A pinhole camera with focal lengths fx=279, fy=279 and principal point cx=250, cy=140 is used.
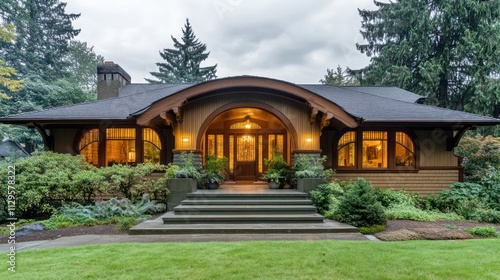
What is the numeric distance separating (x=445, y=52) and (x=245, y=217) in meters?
18.1

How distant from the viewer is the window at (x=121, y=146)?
9.60m

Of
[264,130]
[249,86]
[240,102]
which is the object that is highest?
[249,86]

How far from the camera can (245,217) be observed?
→ 6.18m

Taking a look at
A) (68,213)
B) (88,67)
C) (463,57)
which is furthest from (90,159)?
(88,67)

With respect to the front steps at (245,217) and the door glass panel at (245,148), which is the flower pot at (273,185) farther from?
the door glass panel at (245,148)

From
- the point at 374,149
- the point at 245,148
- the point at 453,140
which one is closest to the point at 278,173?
the point at 245,148

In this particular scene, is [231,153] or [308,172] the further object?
[231,153]

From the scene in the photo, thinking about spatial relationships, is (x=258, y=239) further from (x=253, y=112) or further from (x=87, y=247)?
(x=253, y=112)

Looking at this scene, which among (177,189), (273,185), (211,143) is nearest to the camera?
(177,189)

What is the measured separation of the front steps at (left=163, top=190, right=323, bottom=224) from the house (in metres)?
1.86

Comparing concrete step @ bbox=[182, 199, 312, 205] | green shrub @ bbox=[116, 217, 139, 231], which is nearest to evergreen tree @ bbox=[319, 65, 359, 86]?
concrete step @ bbox=[182, 199, 312, 205]

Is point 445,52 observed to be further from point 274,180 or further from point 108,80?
point 108,80

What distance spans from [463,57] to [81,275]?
21.5 metres

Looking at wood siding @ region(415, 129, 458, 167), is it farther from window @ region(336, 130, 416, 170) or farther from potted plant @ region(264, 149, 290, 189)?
potted plant @ region(264, 149, 290, 189)
